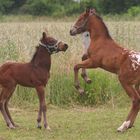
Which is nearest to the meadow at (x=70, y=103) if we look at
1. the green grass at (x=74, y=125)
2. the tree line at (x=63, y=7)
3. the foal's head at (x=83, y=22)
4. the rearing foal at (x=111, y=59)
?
the green grass at (x=74, y=125)

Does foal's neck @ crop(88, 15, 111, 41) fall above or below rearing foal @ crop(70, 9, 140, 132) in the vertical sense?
above

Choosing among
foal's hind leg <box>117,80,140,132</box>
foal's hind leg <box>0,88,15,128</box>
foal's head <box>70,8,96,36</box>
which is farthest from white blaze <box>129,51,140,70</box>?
foal's hind leg <box>0,88,15,128</box>

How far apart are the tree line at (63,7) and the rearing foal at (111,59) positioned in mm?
29323

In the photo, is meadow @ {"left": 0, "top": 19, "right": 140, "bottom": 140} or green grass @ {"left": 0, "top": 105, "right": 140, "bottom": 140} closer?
green grass @ {"left": 0, "top": 105, "right": 140, "bottom": 140}

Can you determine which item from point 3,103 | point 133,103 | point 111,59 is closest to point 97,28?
point 111,59

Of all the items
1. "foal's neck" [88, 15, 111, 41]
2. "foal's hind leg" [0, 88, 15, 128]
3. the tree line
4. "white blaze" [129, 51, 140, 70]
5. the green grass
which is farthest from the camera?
the tree line

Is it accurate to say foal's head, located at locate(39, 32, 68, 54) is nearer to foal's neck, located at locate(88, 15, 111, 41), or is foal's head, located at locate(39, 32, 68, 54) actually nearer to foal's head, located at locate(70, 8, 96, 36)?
foal's head, located at locate(70, 8, 96, 36)

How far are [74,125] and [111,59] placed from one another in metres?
1.52

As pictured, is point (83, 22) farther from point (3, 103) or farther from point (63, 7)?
point (63, 7)

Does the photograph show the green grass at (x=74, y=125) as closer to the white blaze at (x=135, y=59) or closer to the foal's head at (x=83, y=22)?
the white blaze at (x=135, y=59)

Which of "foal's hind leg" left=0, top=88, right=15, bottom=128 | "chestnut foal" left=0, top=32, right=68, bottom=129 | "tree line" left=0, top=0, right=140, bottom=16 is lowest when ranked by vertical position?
"tree line" left=0, top=0, right=140, bottom=16

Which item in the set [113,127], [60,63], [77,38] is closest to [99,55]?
[113,127]

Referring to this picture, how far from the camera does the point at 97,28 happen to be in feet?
32.8

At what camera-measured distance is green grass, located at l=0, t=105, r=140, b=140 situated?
9258 millimetres
